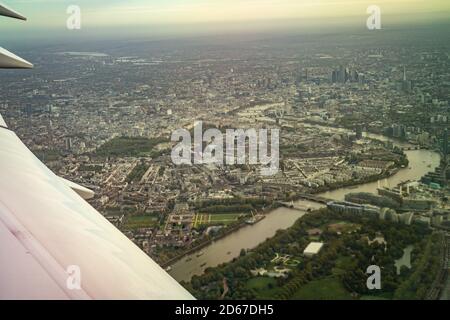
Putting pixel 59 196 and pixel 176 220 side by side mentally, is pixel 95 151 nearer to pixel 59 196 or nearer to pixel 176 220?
pixel 176 220

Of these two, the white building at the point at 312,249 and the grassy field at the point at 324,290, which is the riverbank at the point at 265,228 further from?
the grassy field at the point at 324,290

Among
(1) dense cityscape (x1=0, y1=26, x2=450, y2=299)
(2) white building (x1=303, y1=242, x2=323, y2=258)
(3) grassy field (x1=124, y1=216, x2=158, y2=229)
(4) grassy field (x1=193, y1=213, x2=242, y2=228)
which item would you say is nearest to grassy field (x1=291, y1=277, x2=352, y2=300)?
(1) dense cityscape (x1=0, y1=26, x2=450, y2=299)

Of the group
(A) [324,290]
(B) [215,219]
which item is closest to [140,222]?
(B) [215,219]

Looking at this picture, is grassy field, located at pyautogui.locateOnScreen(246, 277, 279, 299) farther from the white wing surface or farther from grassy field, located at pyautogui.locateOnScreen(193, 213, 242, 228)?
the white wing surface

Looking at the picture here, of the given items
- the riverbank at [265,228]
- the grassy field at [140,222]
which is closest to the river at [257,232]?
the riverbank at [265,228]

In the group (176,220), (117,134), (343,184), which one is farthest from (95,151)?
(343,184)
